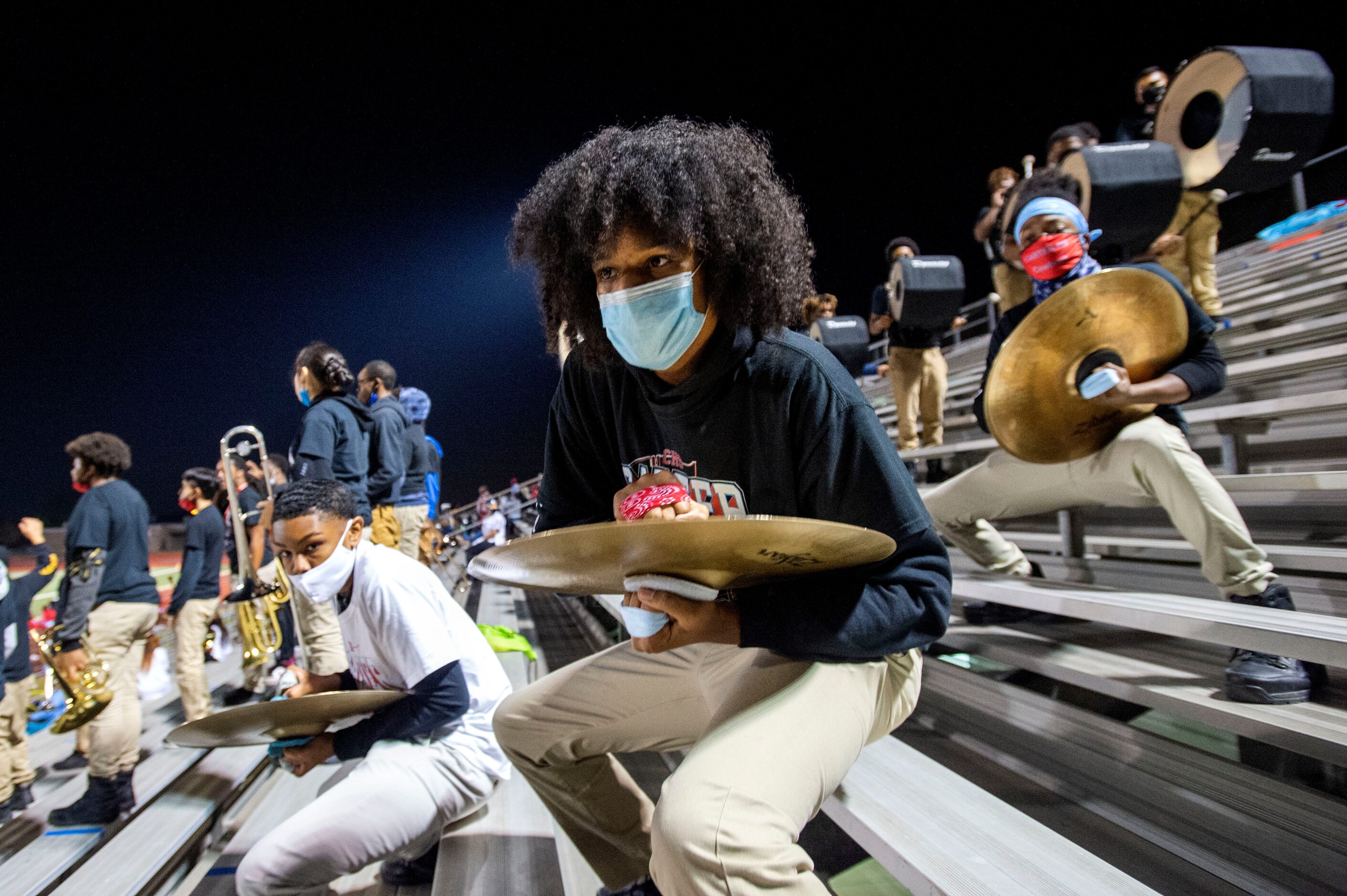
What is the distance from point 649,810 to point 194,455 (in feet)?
60.1

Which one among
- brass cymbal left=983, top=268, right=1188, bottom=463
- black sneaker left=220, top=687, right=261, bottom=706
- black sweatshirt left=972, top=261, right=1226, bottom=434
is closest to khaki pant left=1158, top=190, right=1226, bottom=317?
black sweatshirt left=972, top=261, right=1226, bottom=434

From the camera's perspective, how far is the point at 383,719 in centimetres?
167

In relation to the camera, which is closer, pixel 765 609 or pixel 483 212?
pixel 765 609

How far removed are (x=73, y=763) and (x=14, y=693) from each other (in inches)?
26.5

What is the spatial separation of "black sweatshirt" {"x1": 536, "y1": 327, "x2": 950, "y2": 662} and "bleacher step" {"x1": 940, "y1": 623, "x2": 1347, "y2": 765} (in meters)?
0.72

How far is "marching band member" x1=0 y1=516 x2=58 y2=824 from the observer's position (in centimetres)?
293

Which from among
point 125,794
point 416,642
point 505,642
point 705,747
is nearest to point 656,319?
point 705,747

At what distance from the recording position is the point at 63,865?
2.38 metres

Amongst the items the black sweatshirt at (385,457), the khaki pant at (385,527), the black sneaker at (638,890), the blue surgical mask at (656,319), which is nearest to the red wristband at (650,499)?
the blue surgical mask at (656,319)

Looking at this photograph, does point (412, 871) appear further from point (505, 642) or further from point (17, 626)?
point (17, 626)

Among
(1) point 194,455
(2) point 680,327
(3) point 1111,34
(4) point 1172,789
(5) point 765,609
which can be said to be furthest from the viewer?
(1) point 194,455

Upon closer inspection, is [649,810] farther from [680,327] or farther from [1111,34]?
[1111,34]

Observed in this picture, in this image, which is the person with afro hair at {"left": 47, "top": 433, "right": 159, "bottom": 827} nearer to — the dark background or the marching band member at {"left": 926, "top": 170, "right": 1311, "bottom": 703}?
the marching band member at {"left": 926, "top": 170, "right": 1311, "bottom": 703}

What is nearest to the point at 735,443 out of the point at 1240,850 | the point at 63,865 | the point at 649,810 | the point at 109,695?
the point at 649,810
